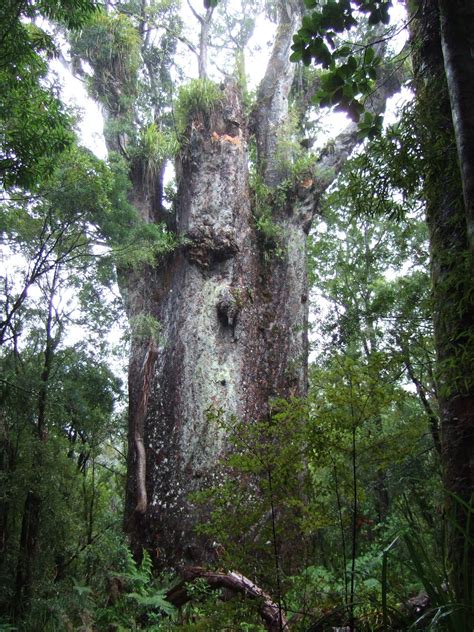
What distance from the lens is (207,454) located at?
22.1 feet

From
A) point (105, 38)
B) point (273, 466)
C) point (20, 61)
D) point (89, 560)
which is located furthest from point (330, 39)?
point (105, 38)

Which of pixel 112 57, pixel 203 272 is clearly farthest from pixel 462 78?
pixel 112 57

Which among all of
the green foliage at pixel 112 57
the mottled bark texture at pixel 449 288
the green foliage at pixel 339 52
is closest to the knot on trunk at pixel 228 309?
the green foliage at pixel 112 57

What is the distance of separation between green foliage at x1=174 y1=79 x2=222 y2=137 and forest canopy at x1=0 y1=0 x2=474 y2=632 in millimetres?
50

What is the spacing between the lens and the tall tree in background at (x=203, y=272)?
6895 millimetres

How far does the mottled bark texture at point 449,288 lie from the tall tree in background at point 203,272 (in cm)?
466

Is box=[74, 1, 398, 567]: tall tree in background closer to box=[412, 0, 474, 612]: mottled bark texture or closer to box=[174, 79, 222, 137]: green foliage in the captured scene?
box=[174, 79, 222, 137]: green foliage

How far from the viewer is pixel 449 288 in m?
1.74

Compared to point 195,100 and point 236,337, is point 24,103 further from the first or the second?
point 195,100

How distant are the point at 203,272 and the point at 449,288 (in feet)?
21.6

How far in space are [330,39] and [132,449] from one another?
249 inches

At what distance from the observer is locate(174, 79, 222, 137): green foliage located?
9.32 metres

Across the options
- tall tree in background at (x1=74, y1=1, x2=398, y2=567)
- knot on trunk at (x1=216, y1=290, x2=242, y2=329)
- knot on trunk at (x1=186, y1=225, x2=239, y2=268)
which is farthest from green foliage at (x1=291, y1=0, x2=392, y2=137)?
knot on trunk at (x1=186, y1=225, x2=239, y2=268)

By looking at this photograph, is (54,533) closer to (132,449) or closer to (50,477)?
→ (50,477)
